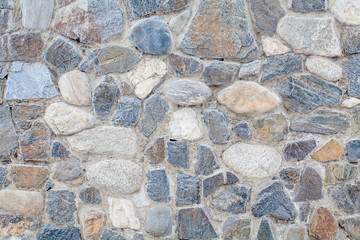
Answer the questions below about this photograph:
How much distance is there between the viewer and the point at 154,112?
1.42 m

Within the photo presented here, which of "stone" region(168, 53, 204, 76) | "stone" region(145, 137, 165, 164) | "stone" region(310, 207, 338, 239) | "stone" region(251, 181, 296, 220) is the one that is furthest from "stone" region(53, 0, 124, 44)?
"stone" region(310, 207, 338, 239)

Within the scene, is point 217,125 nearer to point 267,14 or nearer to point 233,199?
point 233,199

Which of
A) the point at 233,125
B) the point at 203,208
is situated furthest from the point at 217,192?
the point at 233,125

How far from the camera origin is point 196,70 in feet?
4.58

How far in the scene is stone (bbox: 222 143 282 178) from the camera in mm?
1384

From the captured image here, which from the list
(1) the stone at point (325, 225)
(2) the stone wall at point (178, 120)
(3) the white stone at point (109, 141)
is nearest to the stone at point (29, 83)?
(2) the stone wall at point (178, 120)

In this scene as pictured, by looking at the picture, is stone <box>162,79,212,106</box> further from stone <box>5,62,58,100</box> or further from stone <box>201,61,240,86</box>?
stone <box>5,62,58,100</box>

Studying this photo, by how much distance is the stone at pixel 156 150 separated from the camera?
4.66ft

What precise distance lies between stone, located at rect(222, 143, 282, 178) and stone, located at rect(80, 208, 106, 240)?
681mm

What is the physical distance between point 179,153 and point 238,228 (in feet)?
1.46

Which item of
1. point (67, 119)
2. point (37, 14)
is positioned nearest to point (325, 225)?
point (67, 119)

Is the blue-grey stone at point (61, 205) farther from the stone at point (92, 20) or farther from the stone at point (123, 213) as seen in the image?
the stone at point (92, 20)

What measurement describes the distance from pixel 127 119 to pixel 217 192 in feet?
1.80

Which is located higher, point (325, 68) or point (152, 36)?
point (152, 36)
